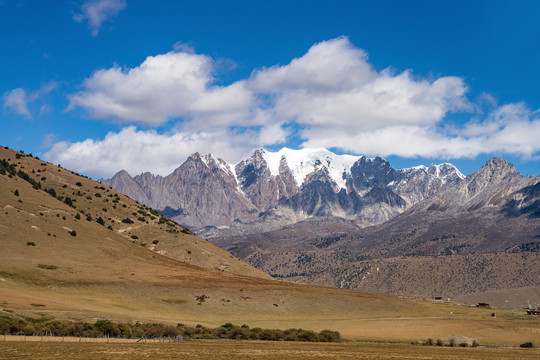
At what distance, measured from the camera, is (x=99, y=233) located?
16175 centimetres

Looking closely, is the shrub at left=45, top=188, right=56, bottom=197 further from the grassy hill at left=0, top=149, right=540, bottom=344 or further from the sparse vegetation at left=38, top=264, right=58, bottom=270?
the sparse vegetation at left=38, top=264, right=58, bottom=270

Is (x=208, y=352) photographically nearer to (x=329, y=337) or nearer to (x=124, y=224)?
(x=329, y=337)

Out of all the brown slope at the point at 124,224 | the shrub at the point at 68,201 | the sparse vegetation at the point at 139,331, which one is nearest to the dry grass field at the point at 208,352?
the sparse vegetation at the point at 139,331

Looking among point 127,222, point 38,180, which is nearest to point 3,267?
point 127,222

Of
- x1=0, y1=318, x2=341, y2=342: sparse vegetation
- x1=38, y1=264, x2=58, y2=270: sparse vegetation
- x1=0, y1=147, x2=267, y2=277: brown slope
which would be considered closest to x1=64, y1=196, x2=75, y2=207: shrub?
x1=0, y1=147, x2=267, y2=277: brown slope

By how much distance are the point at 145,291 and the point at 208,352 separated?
187ft

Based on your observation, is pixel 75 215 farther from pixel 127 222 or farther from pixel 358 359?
pixel 358 359

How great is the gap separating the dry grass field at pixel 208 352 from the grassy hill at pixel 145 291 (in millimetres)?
18662

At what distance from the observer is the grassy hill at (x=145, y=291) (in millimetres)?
103312

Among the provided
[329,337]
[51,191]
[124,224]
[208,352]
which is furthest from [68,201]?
[208,352]

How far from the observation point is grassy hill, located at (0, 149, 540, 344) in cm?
10331

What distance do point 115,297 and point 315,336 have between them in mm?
42227

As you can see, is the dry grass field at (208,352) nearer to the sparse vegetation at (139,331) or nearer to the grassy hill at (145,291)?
the sparse vegetation at (139,331)

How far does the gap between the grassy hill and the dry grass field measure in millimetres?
18662
